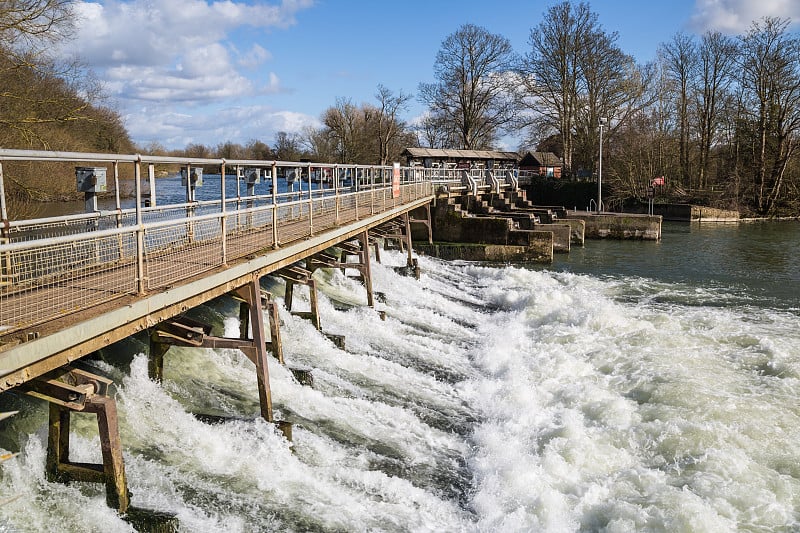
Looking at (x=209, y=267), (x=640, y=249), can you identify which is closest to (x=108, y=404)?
(x=209, y=267)

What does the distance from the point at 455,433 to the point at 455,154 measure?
145 feet

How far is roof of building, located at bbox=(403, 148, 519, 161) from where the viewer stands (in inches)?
1983

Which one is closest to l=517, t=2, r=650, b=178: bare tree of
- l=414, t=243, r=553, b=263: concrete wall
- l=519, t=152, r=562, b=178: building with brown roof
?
l=519, t=152, r=562, b=178: building with brown roof

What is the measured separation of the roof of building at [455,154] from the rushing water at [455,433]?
118 feet

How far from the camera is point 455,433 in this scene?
9219mm

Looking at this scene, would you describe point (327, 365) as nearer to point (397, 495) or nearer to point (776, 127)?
point (397, 495)

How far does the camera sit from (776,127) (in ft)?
160

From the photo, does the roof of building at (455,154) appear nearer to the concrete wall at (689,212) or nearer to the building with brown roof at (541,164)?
the building with brown roof at (541,164)

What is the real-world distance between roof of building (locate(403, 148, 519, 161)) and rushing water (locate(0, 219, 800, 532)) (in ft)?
118

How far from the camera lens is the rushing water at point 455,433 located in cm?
646

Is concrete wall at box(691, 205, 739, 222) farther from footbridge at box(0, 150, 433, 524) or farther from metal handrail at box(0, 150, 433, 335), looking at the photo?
footbridge at box(0, 150, 433, 524)

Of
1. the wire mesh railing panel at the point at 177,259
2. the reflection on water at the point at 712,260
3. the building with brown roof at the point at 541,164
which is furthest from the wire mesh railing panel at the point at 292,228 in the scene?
the building with brown roof at the point at 541,164

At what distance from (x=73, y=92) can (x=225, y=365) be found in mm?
11623

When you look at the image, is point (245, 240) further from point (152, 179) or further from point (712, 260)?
point (712, 260)
